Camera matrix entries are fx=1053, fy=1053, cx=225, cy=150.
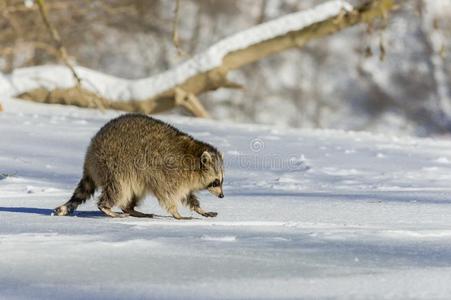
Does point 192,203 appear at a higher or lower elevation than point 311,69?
lower

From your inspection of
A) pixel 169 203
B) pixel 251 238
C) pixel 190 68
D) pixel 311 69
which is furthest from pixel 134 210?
pixel 311 69

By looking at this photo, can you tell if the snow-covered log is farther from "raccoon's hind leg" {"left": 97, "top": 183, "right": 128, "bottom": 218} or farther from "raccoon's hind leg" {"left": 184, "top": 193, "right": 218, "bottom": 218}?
"raccoon's hind leg" {"left": 97, "top": 183, "right": 128, "bottom": 218}

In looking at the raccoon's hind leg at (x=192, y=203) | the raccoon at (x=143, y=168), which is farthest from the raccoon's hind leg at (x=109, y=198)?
the raccoon's hind leg at (x=192, y=203)

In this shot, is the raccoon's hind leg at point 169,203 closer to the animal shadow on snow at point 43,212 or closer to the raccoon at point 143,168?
the raccoon at point 143,168

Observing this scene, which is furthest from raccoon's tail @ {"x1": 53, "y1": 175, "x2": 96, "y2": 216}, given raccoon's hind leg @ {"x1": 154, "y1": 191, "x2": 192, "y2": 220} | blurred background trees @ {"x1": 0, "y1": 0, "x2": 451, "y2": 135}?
blurred background trees @ {"x1": 0, "y1": 0, "x2": 451, "y2": 135}

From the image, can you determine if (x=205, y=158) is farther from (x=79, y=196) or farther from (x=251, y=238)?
(x=251, y=238)

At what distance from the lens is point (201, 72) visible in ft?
57.9

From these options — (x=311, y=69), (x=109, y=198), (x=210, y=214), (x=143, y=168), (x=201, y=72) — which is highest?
(x=311, y=69)

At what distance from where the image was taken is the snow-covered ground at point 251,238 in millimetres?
4148

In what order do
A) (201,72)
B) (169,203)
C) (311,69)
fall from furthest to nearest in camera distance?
(311,69) → (201,72) → (169,203)

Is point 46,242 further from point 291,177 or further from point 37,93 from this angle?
point 37,93

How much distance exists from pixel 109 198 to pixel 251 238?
1.60m

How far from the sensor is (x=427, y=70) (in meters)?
38.5

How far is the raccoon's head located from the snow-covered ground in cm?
17
